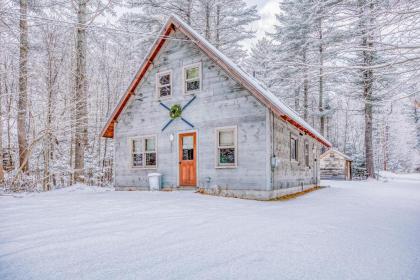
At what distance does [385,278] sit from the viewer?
280cm

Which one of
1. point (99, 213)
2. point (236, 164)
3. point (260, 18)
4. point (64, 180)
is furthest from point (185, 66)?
point (260, 18)

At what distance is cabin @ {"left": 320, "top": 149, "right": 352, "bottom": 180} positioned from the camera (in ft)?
74.2

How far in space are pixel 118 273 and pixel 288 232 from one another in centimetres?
276

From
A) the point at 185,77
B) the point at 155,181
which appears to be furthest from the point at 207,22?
the point at 155,181

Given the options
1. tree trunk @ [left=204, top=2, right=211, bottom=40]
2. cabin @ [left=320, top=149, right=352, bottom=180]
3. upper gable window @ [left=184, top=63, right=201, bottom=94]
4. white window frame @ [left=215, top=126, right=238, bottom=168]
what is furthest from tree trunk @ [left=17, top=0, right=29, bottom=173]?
cabin @ [left=320, top=149, right=352, bottom=180]

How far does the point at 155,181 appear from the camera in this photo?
1109 cm

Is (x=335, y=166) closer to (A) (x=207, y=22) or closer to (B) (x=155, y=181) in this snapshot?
→ (A) (x=207, y=22)

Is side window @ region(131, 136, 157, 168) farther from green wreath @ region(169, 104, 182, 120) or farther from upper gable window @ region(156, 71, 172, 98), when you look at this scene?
upper gable window @ region(156, 71, 172, 98)

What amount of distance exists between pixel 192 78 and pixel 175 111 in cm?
146

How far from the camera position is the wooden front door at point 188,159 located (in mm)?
10531

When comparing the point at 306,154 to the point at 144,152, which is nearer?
the point at 144,152

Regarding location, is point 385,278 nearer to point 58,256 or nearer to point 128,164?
point 58,256

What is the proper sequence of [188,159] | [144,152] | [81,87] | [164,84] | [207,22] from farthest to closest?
[207,22] → [81,87] → [144,152] → [164,84] → [188,159]

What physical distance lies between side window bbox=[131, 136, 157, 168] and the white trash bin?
58 centimetres
